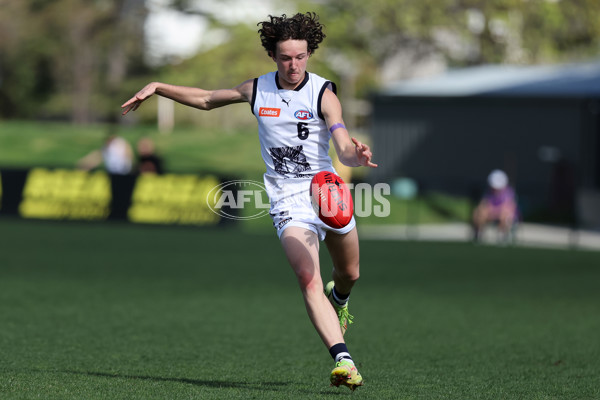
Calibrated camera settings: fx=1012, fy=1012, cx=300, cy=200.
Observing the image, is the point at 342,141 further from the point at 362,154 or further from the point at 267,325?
the point at 267,325

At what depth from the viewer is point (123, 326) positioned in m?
9.86

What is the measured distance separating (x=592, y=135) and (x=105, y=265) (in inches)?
858

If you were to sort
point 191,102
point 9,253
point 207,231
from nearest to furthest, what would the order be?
1. point 191,102
2. point 9,253
3. point 207,231

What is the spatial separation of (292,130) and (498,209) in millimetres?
16437

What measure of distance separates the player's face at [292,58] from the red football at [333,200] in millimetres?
662

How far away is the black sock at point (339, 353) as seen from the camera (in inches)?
246

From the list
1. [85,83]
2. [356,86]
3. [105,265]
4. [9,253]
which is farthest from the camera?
[356,86]

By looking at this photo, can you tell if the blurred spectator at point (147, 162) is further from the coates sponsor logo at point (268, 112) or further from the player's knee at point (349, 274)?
the coates sponsor logo at point (268, 112)

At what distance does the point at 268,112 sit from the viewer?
6.59 m

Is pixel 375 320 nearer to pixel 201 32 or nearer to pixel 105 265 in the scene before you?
pixel 105 265

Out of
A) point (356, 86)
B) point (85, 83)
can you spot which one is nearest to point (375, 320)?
point (85, 83)

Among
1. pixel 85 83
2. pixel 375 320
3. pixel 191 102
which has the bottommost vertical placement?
pixel 375 320

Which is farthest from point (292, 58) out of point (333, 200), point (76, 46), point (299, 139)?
point (76, 46)

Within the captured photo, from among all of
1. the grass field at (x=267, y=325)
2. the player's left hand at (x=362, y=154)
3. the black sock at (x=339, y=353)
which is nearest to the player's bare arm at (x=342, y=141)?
the player's left hand at (x=362, y=154)
